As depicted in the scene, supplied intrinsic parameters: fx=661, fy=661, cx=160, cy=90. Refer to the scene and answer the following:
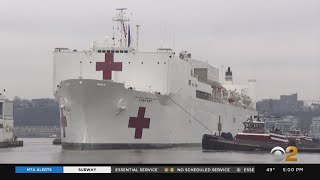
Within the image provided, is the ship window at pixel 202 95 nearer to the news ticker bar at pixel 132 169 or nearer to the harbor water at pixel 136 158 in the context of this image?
the harbor water at pixel 136 158

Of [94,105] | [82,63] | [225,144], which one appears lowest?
[225,144]

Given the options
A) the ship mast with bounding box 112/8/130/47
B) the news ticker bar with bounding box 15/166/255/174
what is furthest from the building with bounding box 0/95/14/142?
the news ticker bar with bounding box 15/166/255/174

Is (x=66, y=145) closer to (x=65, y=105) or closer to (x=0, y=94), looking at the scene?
(x=65, y=105)

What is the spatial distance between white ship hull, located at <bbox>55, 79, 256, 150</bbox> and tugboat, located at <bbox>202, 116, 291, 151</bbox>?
1993 millimetres

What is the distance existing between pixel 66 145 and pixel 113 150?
281cm

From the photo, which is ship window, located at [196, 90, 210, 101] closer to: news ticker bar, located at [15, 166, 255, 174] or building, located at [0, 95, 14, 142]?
building, located at [0, 95, 14, 142]

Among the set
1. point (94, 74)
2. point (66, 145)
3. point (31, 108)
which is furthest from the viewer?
point (31, 108)

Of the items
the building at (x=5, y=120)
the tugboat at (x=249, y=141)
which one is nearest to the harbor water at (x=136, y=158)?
the tugboat at (x=249, y=141)

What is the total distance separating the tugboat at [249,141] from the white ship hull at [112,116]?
1.99 m

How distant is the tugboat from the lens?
1356 inches

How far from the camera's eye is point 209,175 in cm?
922

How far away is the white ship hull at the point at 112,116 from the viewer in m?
29.0

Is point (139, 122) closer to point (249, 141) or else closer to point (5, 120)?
point (249, 141)

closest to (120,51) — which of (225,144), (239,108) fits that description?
(225,144)
